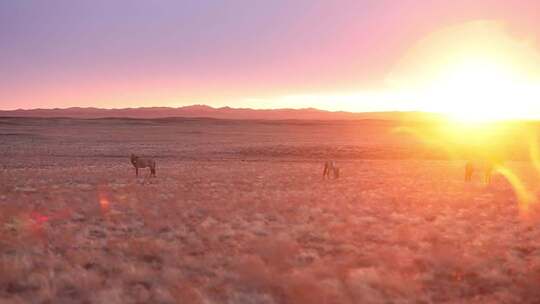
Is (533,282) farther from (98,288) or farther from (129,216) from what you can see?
(129,216)

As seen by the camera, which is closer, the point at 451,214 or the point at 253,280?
the point at 253,280

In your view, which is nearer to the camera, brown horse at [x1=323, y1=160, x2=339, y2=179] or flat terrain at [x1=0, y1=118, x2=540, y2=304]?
flat terrain at [x1=0, y1=118, x2=540, y2=304]

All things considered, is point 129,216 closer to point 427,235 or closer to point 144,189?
point 144,189

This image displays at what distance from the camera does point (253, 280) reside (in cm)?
852

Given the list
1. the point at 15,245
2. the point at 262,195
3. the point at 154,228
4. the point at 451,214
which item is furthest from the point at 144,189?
the point at 451,214

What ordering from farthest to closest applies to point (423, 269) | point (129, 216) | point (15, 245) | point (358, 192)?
1. point (358, 192)
2. point (129, 216)
3. point (15, 245)
4. point (423, 269)

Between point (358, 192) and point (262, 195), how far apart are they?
4.88 metres

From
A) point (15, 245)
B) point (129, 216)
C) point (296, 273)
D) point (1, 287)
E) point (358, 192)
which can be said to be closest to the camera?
point (1, 287)

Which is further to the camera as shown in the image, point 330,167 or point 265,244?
point 330,167

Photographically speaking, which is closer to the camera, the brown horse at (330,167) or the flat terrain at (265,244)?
the flat terrain at (265,244)

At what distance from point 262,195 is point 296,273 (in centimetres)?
1158

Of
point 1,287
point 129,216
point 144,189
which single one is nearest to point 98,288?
point 1,287

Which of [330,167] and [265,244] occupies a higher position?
[265,244]

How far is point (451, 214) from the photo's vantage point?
15891mm
